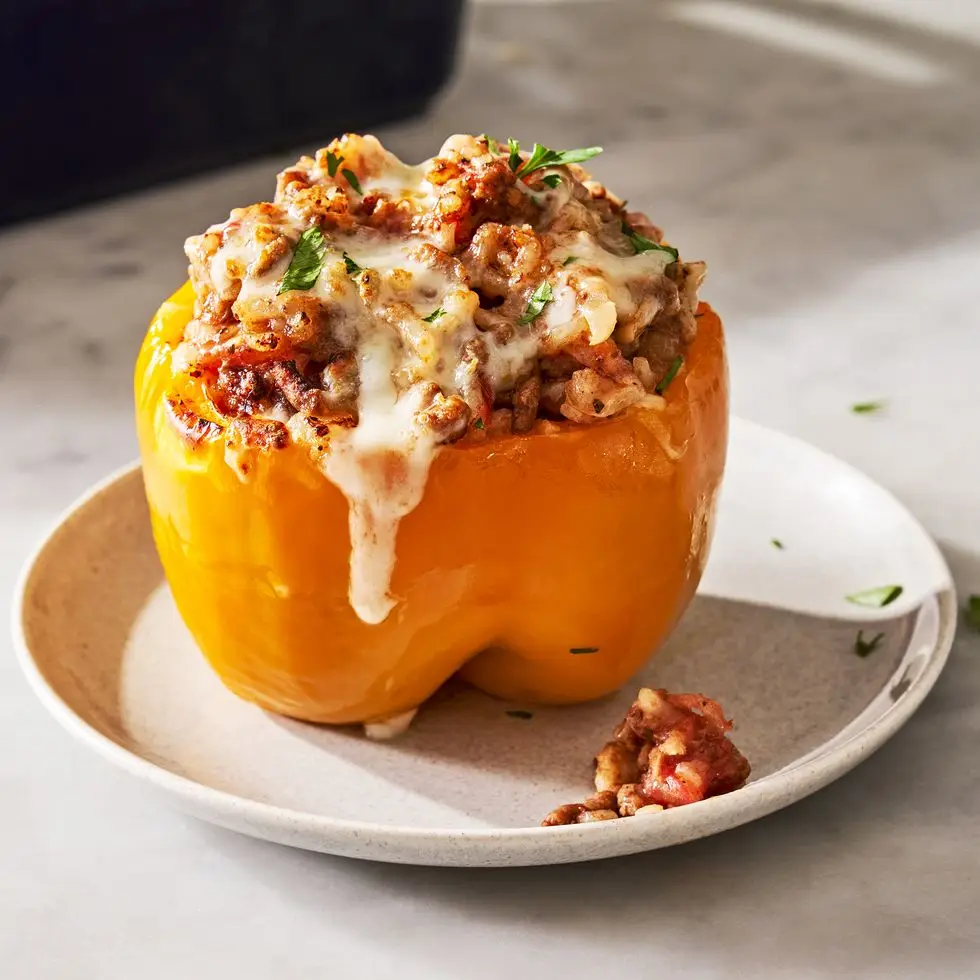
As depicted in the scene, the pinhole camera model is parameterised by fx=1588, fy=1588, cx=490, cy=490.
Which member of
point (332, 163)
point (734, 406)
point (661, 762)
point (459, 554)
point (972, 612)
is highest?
point (332, 163)

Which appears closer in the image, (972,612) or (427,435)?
(427,435)

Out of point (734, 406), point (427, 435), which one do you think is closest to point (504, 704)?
point (427, 435)

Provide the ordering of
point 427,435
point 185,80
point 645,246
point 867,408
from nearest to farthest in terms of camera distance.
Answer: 1. point 427,435
2. point 645,246
3. point 867,408
4. point 185,80

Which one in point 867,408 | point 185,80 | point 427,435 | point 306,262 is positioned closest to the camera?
point 427,435

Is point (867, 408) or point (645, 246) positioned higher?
point (645, 246)

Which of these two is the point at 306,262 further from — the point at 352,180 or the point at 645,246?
the point at 645,246

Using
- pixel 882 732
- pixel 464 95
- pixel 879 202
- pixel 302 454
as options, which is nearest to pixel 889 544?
pixel 882 732

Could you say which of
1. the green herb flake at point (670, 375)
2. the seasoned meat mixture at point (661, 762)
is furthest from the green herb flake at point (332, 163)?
the seasoned meat mixture at point (661, 762)

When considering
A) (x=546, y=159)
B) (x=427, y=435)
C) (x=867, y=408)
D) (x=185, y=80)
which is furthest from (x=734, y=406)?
(x=185, y=80)
